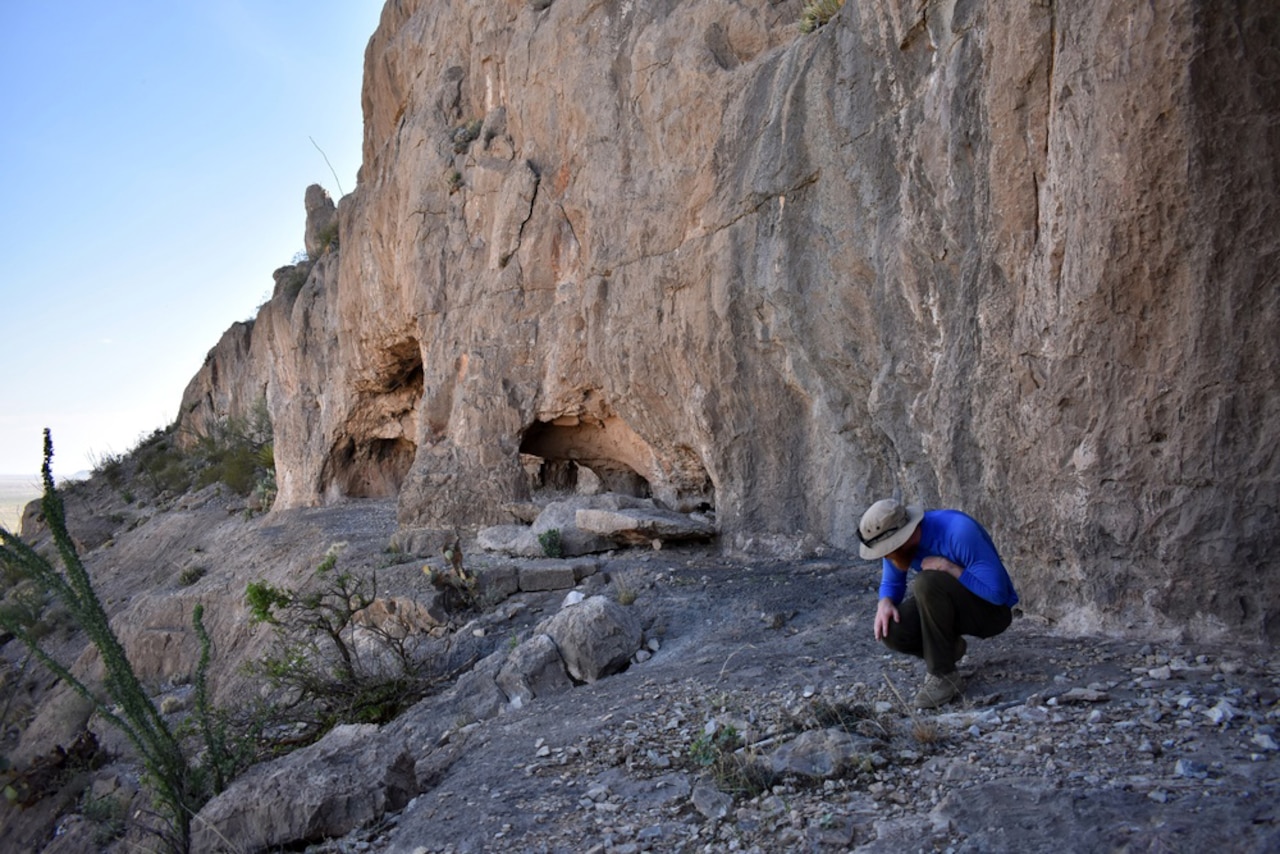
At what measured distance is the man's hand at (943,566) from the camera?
400 centimetres

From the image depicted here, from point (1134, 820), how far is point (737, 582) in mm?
5280

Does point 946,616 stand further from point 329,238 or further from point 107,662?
point 329,238

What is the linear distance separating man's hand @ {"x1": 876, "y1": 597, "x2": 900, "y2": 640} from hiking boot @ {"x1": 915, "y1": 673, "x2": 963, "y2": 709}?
28 centimetres

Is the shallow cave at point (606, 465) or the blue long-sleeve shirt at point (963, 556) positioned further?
the shallow cave at point (606, 465)

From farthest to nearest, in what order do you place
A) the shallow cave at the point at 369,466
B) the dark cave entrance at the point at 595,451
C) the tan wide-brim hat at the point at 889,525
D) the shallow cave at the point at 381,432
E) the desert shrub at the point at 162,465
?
the desert shrub at the point at 162,465 → the shallow cave at the point at 369,466 → the shallow cave at the point at 381,432 → the dark cave entrance at the point at 595,451 → the tan wide-brim hat at the point at 889,525

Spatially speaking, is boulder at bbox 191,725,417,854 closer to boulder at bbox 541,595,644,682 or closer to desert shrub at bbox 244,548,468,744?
boulder at bbox 541,595,644,682

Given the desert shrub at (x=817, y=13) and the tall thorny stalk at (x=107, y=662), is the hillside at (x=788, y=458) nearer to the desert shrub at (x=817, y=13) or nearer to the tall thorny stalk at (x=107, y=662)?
the tall thorny stalk at (x=107, y=662)

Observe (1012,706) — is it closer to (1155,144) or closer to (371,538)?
(1155,144)

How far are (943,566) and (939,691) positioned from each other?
540 mm

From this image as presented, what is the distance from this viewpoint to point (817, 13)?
8109mm

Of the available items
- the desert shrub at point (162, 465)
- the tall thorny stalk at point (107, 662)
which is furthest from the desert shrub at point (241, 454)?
the tall thorny stalk at point (107, 662)

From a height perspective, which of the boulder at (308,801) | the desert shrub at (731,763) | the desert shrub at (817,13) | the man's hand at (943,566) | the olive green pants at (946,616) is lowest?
the boulder at (308,801)

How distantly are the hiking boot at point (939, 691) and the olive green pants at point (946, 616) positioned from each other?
3 centimetres

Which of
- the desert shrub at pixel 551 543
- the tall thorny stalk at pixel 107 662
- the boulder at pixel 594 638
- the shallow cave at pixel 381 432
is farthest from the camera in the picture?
the shallow cave at pixel 381 432
